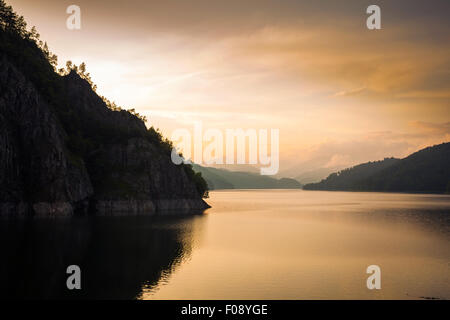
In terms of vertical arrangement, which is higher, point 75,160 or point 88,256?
point 75,160

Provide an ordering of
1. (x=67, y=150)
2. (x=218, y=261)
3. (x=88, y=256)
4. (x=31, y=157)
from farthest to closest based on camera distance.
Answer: (x=67, y=150) < (x=31, y=157) < (x=218, y=261) < (x=88, y=256)

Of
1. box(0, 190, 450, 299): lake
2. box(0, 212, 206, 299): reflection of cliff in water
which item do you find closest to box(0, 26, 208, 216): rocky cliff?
box(0, 190, 450, 299): lake

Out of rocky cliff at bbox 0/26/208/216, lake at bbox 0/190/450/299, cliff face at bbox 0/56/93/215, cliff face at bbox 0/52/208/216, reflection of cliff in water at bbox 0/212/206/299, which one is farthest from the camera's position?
rocky cliff at bbox 0/26/208/216

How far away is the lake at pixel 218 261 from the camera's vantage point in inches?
1522

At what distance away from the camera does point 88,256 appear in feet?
176

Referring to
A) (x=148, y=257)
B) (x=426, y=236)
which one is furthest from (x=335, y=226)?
(x=148, y=257)

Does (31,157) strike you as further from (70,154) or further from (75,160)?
(75,160)

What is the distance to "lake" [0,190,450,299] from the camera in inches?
1522

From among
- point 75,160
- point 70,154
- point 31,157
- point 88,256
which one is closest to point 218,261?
→ point 88,256

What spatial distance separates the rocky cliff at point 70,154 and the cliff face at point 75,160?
250 millimetres

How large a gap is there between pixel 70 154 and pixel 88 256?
7718cm

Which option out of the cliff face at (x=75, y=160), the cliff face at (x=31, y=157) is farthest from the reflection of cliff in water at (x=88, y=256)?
the cliff face at (x=75, y=160)

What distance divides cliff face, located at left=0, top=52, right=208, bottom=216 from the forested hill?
0.83ft

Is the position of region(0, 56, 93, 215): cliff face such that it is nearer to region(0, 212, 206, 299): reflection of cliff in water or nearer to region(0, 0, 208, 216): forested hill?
region(0, 0, 208, 216): forested hill
